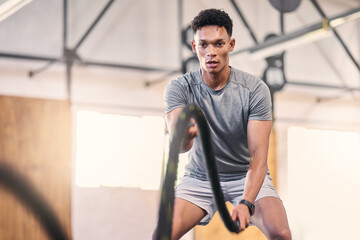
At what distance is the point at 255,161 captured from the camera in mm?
2938

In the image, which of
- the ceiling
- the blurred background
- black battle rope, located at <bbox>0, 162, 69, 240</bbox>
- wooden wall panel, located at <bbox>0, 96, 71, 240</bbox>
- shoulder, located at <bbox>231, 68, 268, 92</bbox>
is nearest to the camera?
shoulder, located at <bbox>231, 68, 268, 92</bbox>

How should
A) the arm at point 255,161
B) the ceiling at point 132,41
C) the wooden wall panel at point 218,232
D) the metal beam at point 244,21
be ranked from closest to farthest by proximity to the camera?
1. the arm at point 255,161
2. the ceiling at point 132,41
3. the wooden wall panel at point 218,232
4. the metal beam at point 244,21

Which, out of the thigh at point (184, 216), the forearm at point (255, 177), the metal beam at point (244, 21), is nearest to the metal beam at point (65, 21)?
the metal beam at point (244, 21)

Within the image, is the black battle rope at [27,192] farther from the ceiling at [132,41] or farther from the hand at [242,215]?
the hand at [242,215]

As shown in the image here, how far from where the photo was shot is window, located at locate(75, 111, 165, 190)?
7.29 m

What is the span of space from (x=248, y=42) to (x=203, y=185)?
18.9 feet

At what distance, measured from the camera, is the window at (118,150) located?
7.29 meters

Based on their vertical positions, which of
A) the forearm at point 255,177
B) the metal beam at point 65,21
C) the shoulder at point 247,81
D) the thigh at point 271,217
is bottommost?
the thigh at point 271,217

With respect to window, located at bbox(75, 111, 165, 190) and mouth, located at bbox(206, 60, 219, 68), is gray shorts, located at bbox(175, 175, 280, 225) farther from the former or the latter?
window, located at bbox(75, 111, 165, 190)

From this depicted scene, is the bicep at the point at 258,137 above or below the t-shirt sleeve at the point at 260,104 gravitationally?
below

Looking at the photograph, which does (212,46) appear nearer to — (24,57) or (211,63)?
(211,63)

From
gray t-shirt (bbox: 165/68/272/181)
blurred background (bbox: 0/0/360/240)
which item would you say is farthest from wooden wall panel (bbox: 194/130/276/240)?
gray t-shirt (bbox: 165/68/272/181)

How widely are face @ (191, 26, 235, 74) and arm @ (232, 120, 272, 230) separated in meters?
0.41

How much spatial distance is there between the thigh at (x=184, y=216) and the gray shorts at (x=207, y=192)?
29mm
